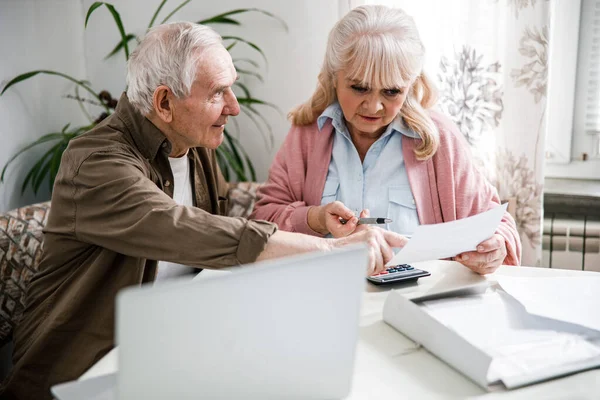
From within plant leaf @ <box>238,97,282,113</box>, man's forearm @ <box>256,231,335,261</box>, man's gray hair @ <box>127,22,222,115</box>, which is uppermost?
man's gray hair @ <box>127,22,222,115</box>

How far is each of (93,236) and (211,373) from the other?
733 millimetres

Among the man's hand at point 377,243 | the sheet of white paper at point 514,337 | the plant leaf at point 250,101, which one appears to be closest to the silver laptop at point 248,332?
the sheet of white paper at point 514,337

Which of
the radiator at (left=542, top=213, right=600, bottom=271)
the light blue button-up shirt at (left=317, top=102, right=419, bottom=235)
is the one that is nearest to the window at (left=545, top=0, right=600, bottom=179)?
the radiator at (left=542, top=213, right=600, bottom=271)

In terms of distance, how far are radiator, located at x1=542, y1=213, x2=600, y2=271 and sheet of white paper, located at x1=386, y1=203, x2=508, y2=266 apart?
1035mm

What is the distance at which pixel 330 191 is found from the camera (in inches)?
70.6

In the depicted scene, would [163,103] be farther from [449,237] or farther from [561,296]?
[561,296]

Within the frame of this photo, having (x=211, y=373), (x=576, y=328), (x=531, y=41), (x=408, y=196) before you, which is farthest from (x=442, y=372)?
(x=531, y=41)

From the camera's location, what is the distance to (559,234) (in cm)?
218

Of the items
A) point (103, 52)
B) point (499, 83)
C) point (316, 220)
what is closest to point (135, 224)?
→ point (316, 220)

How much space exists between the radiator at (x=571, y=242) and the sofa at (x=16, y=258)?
169cm

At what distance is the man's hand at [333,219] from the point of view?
1.54 metres

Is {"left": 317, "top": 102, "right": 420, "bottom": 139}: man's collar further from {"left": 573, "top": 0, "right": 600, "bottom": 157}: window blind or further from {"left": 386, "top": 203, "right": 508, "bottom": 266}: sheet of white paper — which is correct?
{"left": 573, "top": 0, "right": 600, "bottom": 157}: window blind

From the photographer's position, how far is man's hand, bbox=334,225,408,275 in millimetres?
1259

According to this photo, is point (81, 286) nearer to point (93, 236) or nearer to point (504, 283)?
point (93, 236)
